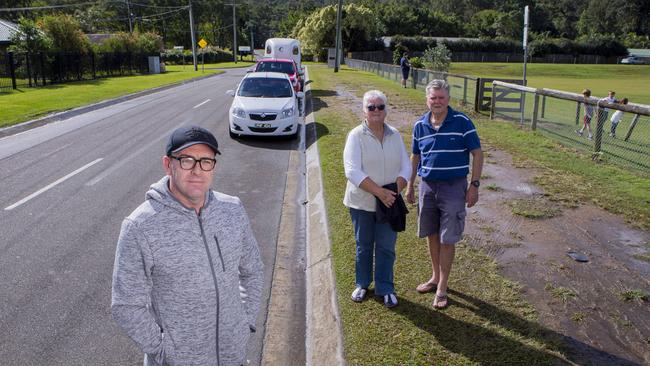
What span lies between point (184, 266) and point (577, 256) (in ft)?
15.6

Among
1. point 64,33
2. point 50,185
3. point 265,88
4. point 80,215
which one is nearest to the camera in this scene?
point 80,215

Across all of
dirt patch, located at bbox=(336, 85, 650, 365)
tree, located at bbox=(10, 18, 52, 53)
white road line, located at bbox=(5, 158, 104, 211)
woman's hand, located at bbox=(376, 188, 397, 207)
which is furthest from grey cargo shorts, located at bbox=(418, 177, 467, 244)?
tree, located at bbox=(10, 18, 52, 53)

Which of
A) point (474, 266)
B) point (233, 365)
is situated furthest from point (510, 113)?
point (233, 365)

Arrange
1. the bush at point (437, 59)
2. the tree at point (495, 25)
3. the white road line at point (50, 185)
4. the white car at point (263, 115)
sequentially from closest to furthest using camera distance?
the white road line at point (50, 185) → the white car at point (263, 115) → the bush at point (437, 59) → the tree at point (495, 25)

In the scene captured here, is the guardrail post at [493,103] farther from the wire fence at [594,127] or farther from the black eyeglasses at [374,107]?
the black eyeglasses at [374,107]

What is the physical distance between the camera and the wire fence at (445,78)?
19594 mm

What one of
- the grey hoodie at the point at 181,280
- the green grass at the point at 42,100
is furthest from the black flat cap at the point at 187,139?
the green grass at the point at 42,100

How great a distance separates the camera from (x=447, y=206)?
14.5ft

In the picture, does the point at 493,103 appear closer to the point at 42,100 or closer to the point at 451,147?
the point at 451,147

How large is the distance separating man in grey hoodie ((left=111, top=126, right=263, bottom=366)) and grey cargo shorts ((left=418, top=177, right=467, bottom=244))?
235 centimetres

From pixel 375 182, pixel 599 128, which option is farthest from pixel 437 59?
pixel 375 182

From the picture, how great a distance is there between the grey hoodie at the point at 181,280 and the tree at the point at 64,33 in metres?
34.7

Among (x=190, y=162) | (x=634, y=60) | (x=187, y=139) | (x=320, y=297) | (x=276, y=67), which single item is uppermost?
(x=634, y=60)

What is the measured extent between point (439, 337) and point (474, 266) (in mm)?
1549
